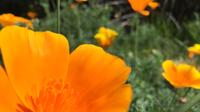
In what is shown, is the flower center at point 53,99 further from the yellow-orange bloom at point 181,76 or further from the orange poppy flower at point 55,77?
the yellow-orange bloom at point 181,76

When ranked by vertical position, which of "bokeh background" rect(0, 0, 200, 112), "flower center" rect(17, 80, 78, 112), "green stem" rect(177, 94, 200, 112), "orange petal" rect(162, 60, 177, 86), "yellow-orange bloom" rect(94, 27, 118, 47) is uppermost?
"flower center" rect(17, 80, 78, 112)

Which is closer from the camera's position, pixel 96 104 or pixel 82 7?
pixel 96 104

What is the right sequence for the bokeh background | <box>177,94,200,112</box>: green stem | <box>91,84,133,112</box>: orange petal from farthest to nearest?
1. the bokeh background
2. <box>177,94,200,112</box>: green stem
3. <box>91,84,133,112</box>: orange petal

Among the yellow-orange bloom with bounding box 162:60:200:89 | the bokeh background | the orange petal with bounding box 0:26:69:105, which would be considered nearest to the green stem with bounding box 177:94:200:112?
the orange petal with bounding box 0:26:69:105

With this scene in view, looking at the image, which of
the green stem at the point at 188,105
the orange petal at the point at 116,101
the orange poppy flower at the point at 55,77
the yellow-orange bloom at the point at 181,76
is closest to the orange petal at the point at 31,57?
the orange poppy flower at the point at 55,77

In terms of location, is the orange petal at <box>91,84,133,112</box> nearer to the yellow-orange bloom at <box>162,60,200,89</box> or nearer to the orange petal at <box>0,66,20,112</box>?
the orange petal at <box>0,66,20,112</box>

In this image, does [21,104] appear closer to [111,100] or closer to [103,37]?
[111,100]

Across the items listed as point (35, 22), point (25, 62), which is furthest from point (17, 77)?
point (35, 22)

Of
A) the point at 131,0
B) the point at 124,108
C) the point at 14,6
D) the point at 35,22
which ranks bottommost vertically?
the point at 14,6
